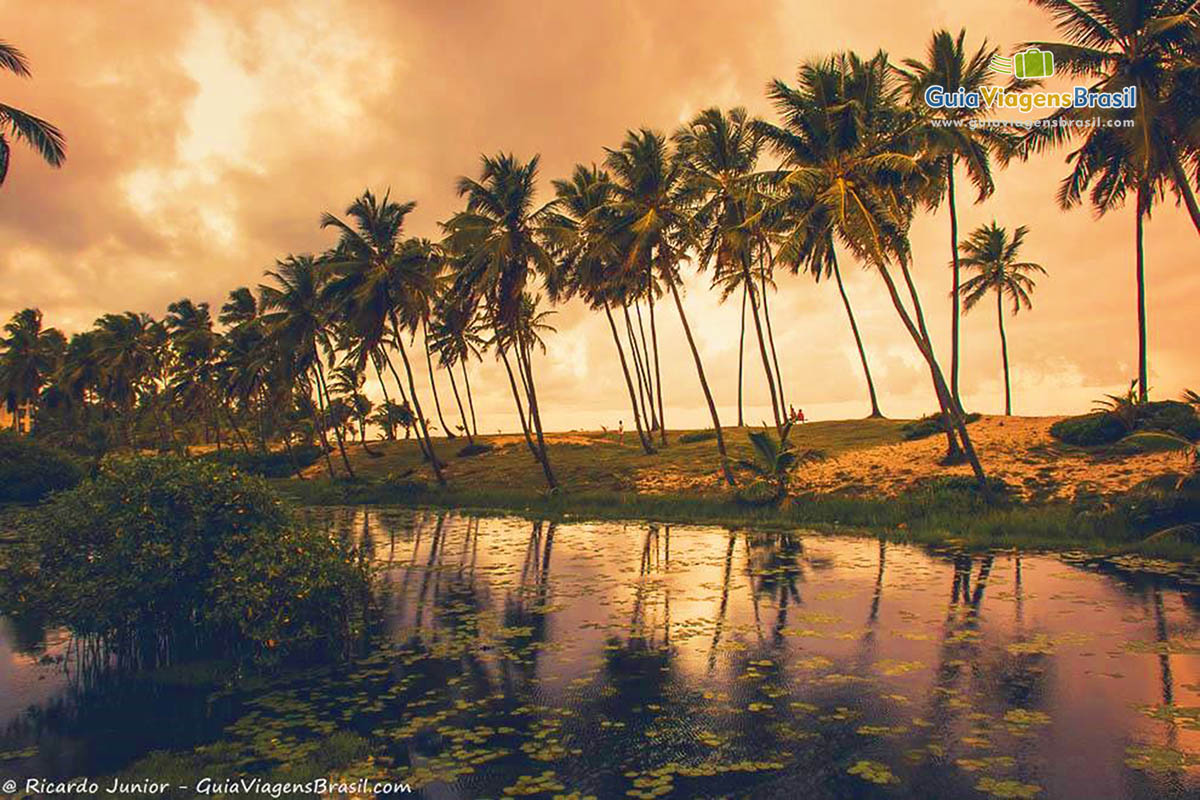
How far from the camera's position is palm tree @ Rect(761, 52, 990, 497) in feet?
79.8

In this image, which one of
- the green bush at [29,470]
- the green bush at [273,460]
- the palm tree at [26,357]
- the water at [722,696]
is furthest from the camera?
the palm tree at [26,357]

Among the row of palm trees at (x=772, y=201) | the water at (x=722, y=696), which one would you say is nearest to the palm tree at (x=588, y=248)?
the row of palm trees at (x=772, y=201)

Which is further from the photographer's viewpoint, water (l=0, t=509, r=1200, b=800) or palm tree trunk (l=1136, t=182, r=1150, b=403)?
palm tree trunk (l=1136, t=182, r=1150, b=403)

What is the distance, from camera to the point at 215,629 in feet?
33.2

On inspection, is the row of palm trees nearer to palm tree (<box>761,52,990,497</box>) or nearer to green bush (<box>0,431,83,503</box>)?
palm tree (<box>761,52,990,497</box>)

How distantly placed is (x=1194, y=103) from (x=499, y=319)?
27022mm

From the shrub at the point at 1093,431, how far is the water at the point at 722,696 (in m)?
15.0

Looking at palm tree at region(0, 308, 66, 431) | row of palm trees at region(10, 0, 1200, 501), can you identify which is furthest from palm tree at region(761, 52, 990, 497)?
palm tree at region(0, 308, 66, 431)

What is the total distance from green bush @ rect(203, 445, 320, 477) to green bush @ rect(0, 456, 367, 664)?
5344cm

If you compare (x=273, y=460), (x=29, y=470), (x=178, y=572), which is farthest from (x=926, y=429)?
(x=273, y=460)

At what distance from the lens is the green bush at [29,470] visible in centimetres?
4112

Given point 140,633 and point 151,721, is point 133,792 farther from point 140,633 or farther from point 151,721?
point 140,633

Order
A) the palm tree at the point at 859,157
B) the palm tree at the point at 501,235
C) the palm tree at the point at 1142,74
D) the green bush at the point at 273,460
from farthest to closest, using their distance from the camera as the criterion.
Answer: the green bush at the point at 273,460 → the palm tree at the point at 501,235 → the palm tree at the point at 859,157 → the palm tree at the point at 1142,74

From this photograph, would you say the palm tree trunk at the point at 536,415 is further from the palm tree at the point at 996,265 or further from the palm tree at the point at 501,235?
the palm tree at the point at 996,265
